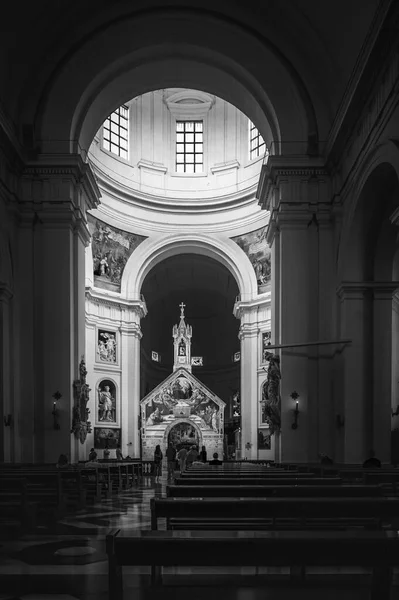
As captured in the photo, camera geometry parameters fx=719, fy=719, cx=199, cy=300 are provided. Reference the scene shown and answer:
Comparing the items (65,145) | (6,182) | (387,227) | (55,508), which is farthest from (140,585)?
(65,145)

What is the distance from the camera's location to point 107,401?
104 ft

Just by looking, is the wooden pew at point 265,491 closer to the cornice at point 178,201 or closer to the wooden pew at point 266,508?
the wooden pew at point 266,508

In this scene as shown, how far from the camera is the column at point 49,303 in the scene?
1647 centimetres

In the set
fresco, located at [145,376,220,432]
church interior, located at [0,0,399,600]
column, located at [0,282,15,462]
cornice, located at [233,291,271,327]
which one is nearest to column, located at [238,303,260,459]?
cornice, located at [233,291,271,327]

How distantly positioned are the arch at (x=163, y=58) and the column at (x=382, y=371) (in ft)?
14.6

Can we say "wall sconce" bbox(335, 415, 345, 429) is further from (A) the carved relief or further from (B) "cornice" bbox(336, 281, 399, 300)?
(A) the carved relief

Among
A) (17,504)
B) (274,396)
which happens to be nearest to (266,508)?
(17,504)

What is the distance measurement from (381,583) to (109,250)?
97.9 feet

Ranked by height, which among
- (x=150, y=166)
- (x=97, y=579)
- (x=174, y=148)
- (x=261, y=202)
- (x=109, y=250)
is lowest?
(x=97, y=579)

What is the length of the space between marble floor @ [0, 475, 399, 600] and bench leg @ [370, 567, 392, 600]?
2.70ft

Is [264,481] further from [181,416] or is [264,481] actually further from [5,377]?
[181,416]

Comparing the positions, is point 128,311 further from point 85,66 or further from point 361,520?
point 361,520

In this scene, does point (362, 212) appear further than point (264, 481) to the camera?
Yes

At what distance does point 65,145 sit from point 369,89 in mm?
7616
